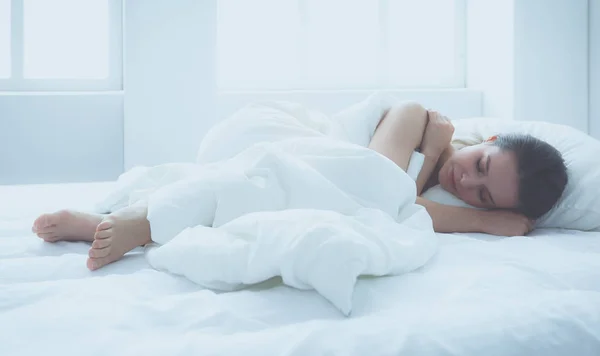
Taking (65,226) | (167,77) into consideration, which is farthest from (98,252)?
(167,77)

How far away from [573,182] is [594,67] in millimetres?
1780

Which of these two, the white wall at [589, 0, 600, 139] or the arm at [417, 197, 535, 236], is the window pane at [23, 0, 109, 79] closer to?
the arm at [417, 197, 535, 236]

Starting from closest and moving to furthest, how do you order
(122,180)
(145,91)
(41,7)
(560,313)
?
(560,313), (122,180), (145,91), (41,7)

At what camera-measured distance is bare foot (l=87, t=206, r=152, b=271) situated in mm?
1106

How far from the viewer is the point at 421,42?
3371 millimetres

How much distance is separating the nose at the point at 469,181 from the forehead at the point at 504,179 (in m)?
0.02

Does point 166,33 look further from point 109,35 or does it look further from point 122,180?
point 122,180

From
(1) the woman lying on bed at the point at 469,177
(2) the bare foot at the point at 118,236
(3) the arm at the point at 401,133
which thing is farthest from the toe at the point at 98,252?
(3) the arm at the point at 401,133

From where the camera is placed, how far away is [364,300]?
3.00 ft

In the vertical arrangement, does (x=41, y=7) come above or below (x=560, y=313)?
above

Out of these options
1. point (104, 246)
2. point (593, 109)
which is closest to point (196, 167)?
point (104, 246)

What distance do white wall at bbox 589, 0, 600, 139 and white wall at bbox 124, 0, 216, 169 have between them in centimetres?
179

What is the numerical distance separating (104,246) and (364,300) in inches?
19.1

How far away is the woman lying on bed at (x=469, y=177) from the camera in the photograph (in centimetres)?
132
